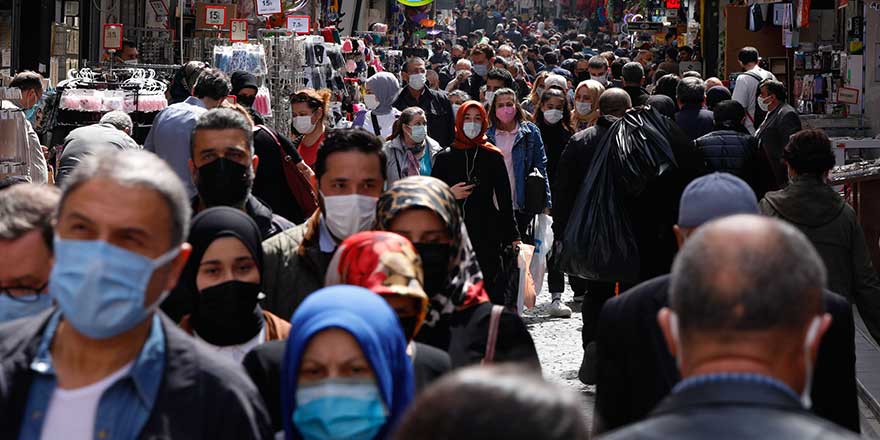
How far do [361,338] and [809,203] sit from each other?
4.34 meters

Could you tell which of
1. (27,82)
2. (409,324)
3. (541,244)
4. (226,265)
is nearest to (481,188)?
(541,244)

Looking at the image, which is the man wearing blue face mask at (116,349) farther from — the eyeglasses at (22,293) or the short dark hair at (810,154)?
the short dark hair at (810,154)

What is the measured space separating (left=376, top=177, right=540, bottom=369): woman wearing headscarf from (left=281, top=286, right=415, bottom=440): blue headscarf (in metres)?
0.76

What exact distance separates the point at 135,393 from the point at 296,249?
83.9 inches

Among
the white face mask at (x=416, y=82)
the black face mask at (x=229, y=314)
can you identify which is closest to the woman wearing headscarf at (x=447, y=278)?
the black face mask at (x=229, y=314)

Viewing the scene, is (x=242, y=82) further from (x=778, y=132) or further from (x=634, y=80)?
(x=634, y=80)

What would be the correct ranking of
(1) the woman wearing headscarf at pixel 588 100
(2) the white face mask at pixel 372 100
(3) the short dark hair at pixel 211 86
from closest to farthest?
1. (3) the short dark hair at pixel 211 86
2. (1) the woman wearing headscarf at pixel 588 100
3. (2) the white face mask at pixel 372 100

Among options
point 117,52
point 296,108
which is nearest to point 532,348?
point 296,108

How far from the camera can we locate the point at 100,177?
9.60ft

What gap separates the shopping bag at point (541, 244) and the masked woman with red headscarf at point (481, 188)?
4.74 ft

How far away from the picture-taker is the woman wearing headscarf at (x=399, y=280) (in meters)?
3.81

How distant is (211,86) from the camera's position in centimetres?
883

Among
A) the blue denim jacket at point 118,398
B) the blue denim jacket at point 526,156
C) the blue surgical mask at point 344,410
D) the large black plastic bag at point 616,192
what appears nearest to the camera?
the blue denim jacket at point 118,398

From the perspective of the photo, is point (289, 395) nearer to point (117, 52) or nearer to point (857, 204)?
point (857, 204)
